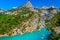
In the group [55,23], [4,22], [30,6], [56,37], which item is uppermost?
Result: [30,6]

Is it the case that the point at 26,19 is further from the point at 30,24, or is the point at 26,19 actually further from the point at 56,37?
the point at 56,37

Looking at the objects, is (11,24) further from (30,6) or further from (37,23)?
(30,6)

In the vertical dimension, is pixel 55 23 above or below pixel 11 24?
below

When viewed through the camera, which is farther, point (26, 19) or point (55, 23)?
point (26, 19)

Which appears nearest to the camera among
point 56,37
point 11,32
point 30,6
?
point 56,37

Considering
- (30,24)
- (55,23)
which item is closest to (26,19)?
(30,24)

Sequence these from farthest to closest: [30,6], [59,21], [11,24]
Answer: [30,6], [11,24], [59,21]

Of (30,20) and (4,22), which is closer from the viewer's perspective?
(4,22)

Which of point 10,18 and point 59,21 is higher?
point 10,18

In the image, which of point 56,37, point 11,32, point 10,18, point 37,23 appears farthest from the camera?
point 37,23

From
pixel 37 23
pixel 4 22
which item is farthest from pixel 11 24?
pixel 37 23
